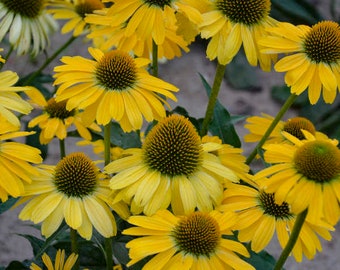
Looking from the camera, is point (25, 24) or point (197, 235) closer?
point (197, 235)

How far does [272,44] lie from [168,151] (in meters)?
0.31

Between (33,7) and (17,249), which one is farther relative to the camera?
(17,249)

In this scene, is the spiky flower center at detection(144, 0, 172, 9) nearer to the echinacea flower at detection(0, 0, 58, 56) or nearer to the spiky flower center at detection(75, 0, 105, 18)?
the echinacea flower at detection(0, 0, 58, 56)

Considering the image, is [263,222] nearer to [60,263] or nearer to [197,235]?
[197,235]

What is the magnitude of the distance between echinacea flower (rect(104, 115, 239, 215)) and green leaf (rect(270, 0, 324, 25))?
3.21 meters

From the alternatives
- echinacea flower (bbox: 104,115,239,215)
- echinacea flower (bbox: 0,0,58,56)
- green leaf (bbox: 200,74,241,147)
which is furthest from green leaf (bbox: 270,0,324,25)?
echinacea flower (bbox: 104,115,239,215)

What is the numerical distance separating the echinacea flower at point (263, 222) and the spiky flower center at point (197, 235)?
0.26ft

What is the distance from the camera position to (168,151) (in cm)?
131

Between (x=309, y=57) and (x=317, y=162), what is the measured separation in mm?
380

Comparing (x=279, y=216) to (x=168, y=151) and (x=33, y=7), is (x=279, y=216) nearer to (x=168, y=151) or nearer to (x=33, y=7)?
(x=168, y=151)

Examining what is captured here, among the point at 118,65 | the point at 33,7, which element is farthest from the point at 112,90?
the point at 33,7

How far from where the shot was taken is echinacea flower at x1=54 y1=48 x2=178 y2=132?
1.33 metres

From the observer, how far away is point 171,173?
1306 mm

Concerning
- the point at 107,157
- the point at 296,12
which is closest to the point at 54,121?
the point at 107,157
